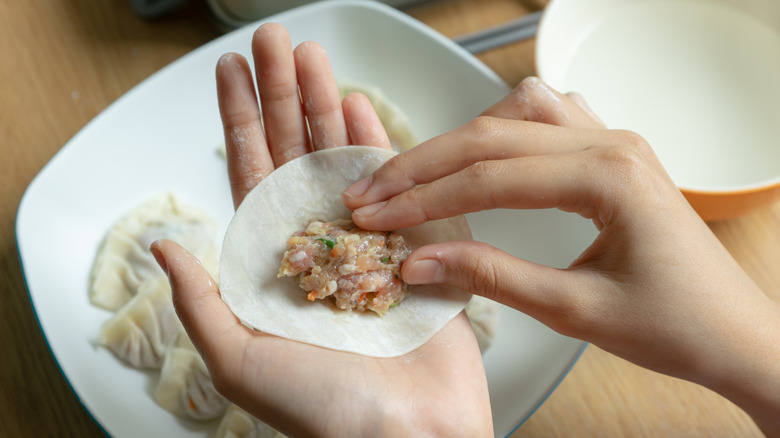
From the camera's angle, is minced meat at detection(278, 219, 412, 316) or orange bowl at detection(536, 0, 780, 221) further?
orange bowl at detection(536, 0, 780, 221)

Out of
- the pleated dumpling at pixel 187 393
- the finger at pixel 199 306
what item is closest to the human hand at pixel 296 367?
the finger at pixel 199 306

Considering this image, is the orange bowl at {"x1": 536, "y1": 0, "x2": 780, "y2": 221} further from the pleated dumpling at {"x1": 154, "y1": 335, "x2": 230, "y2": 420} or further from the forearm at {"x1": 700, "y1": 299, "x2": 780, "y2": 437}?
the pleated dumpling at {"x1": 154, "y1": 335, "x2": 230, "y2": 420}

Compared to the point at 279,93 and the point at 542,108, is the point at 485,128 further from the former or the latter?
the point at 279,93

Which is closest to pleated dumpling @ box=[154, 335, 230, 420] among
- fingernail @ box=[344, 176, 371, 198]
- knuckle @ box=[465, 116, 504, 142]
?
fingernail @ box=[344, 176, 371, 198]

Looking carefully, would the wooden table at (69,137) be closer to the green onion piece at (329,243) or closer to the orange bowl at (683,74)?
the orange bowl at (683,74)

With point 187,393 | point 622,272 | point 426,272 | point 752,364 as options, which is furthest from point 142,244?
point 752,364
